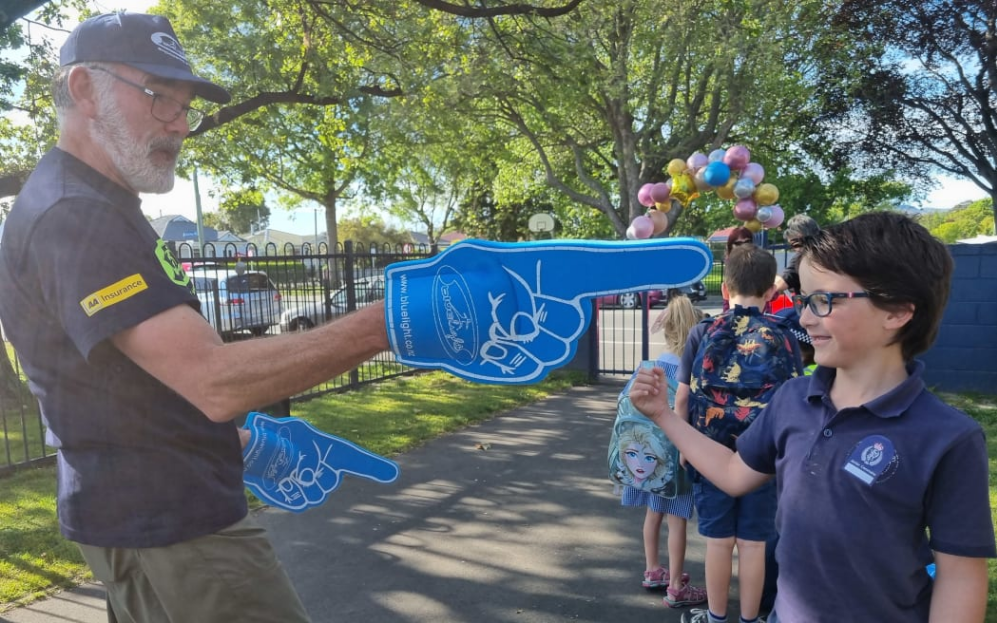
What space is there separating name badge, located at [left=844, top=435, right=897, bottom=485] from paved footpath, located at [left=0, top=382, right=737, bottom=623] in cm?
208

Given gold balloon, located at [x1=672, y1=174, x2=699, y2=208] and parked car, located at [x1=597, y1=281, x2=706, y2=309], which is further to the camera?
gold balloon, located at [x1=672, y1=174, x2=699, y2=208]

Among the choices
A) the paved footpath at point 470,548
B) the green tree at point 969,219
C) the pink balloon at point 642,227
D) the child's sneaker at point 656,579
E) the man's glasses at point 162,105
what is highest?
the green tree at point 969,219

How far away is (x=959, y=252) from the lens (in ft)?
23.6

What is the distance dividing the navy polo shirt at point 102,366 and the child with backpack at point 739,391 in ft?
6.55

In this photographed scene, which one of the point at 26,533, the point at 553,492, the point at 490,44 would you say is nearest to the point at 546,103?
the point at 490,44

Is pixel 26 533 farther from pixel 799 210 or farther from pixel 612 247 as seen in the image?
pixel 799 210

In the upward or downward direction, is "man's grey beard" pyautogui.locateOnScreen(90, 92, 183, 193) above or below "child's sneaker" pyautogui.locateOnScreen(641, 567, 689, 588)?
above

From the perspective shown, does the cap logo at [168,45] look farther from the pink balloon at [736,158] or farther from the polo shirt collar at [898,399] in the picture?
the pink balloon at [736,158]

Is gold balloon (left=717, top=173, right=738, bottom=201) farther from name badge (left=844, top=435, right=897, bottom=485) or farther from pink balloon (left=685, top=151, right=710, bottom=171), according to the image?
name badge (left=844, top=435, right=897, bottom=485)

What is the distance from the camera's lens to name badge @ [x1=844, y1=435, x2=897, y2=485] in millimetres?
1417

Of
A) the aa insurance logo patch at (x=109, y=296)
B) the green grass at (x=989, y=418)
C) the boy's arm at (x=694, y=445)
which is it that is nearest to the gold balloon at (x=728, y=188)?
the green grass at (x=989, y=418)

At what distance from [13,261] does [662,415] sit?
158 cm

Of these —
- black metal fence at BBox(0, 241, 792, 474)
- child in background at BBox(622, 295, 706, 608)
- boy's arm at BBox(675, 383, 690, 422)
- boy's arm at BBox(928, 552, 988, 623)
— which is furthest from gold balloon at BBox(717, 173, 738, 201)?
boy's arm at BBox(928, 552, 988, 623)

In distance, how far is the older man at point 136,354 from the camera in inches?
46.8
